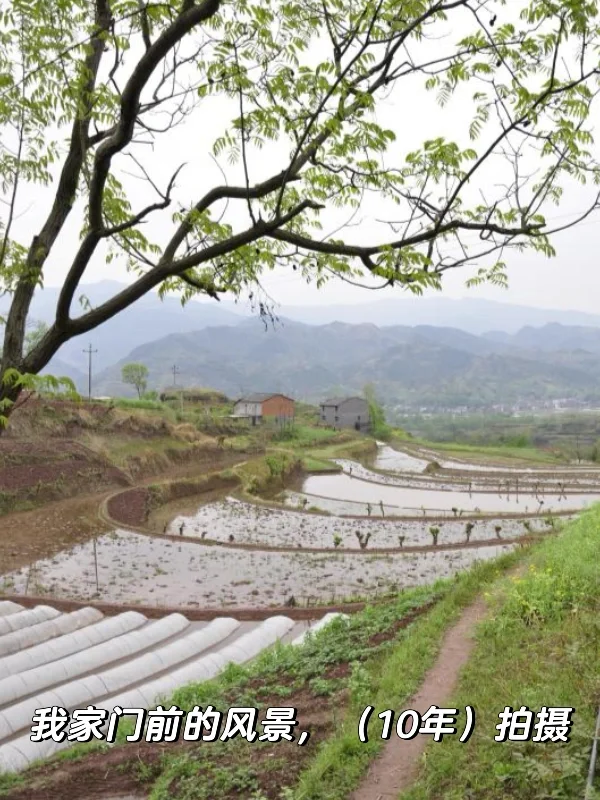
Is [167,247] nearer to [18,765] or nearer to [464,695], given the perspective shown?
[464,695]

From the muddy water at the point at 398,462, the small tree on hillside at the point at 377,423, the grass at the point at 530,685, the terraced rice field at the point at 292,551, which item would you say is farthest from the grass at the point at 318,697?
the small tree on hillside at the point at 377,423

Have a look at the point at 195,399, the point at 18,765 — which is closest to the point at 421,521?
the point at 18,765

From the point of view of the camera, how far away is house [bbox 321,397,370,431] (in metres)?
70.2

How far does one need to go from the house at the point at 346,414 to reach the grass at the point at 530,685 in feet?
204

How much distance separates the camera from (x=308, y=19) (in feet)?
14.9

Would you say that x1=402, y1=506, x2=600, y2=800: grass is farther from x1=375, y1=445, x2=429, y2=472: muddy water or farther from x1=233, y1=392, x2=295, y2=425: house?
x1=233, y1=392, x2=295, y2=425: house

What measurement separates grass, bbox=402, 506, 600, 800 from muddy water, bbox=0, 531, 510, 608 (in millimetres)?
7274

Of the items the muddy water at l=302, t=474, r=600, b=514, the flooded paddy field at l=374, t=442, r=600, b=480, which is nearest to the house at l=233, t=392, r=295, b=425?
the flooded paddy field at l=374, t=442, r=600, b=480

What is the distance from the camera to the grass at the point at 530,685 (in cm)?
372

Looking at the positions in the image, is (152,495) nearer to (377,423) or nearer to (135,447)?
(135,447)

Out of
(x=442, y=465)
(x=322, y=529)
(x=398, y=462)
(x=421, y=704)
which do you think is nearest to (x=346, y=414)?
(x=398, y=462)

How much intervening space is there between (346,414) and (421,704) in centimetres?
6533

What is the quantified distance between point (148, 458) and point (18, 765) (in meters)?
27.3

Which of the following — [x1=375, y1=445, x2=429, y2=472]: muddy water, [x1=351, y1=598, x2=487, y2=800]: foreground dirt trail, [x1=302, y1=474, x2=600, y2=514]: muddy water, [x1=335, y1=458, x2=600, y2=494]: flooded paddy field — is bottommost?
[x1=375, y1=445, x2=429, y2=472]: muddy water
